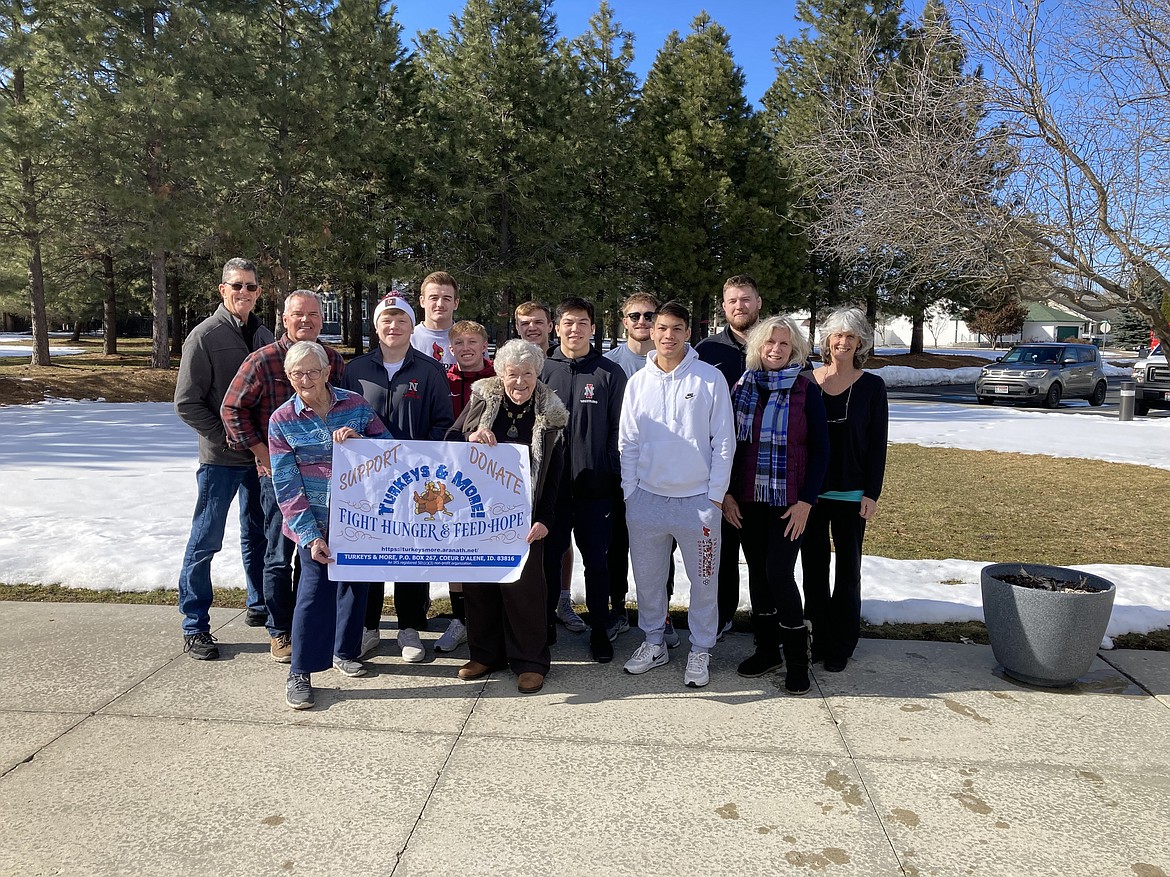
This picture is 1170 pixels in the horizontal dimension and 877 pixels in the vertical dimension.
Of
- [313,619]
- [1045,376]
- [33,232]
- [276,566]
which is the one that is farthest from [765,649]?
[33,232]

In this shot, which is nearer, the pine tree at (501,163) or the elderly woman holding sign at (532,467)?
the elderly woman holding sign at (532,467)

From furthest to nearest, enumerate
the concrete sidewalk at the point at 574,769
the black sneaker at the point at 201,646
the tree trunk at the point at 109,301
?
the tree trunk at the point at 109,301, the black sneaker at the point at 201,646, the concrete sidewalk at the point at 574,769

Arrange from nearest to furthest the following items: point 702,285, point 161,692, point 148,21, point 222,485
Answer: point 161,692
point 222,485
point 148,21
point 702,285

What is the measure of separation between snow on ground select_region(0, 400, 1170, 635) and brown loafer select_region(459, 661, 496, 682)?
4.45ft

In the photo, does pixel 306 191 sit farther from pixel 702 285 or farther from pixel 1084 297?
pixel 1084 297

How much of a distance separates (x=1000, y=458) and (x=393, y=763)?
11.4m

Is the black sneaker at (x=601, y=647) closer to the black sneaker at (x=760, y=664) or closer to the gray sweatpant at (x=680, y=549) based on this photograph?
the gray sweatpant at (x=680, y=549)

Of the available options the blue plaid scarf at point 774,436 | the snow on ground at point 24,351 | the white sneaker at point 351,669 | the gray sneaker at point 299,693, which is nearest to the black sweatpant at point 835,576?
the blue plaid scarf at point 774,436

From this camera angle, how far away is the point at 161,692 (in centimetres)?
401

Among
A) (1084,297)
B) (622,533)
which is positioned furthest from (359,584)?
(1084,297)

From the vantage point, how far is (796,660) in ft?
13.6

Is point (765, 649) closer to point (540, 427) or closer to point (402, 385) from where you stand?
point (540, 427)

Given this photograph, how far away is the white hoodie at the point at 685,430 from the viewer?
4062 mm

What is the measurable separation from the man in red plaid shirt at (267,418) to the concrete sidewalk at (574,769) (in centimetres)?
29
